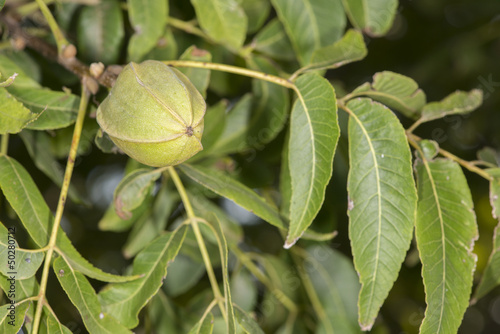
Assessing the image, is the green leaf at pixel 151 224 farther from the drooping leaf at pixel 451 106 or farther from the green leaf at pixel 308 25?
the drooping leaf at pixel 451 106

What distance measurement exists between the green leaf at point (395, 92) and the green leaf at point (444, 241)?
0.16m

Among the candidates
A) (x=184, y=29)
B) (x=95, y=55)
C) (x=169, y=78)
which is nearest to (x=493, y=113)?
(x=184, y=29)

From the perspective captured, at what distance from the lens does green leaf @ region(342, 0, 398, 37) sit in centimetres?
160

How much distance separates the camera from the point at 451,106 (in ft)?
4.53

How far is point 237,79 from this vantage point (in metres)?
1.89

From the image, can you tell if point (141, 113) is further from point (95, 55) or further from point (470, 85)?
point (470, 85)

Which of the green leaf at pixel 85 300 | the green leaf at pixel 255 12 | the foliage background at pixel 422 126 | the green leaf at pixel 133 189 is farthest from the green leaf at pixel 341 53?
the foliage background at pixel 422 126

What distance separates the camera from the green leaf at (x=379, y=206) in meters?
1.12

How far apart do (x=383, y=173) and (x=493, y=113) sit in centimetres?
188

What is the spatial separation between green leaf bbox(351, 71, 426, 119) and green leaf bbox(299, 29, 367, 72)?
7 cm

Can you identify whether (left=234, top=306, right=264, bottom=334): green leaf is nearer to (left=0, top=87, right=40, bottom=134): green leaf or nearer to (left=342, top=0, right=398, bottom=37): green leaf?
(left=0, top=87, right=40, bottom=134): green leaf

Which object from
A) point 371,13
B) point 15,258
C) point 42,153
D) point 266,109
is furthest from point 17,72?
point 371,13

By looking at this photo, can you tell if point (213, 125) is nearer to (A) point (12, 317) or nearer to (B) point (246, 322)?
(B) point (246, 322)

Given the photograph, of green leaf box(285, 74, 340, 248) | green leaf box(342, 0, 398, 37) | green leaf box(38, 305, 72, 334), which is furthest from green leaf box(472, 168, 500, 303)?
green leaf box(38, 305, 72, 334)
